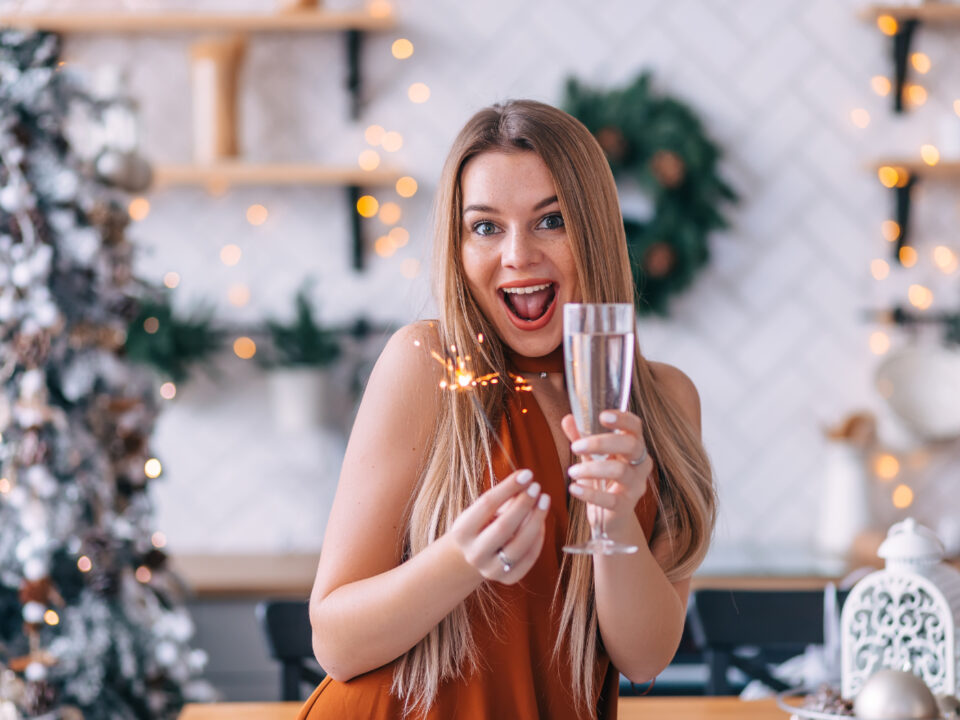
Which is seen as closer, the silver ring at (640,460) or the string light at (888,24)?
the silver ring at (640,460)

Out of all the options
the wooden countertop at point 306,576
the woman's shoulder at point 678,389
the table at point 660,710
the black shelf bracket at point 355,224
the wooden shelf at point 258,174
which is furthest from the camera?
the black shelf bracket at point 355,224

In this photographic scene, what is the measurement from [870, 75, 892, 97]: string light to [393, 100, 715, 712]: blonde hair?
2.23 meters

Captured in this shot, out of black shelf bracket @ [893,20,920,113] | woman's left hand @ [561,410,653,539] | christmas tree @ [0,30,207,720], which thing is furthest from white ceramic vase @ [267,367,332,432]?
woman's left hand @ [561,410,653,539]

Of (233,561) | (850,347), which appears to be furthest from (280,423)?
(850,347)

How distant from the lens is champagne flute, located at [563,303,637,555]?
2.01ft

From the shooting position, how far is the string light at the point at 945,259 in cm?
273

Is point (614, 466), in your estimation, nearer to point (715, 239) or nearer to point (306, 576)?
point (306, 576)

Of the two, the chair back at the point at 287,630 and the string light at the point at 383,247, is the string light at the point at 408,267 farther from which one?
the chair back at the point at 287,630

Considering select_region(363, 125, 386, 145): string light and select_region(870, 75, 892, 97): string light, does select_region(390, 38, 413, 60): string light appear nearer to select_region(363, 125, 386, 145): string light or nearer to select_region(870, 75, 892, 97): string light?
select_region(363, 125, 386, 145): string light

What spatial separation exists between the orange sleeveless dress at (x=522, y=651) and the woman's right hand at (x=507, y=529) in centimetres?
14

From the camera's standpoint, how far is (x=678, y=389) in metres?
0.87

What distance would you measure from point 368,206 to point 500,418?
6.65ft

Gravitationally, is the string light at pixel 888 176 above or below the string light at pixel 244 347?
above

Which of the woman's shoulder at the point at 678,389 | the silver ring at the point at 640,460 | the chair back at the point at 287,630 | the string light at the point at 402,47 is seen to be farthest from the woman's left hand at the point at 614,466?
the string light at the point at 402,47
